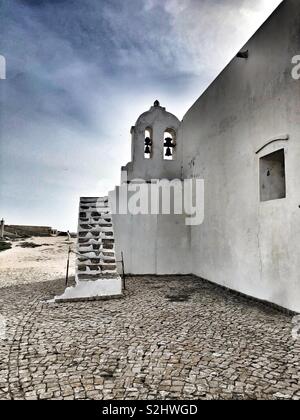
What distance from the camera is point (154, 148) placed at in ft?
36.6

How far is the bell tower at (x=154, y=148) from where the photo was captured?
1098 centimetres

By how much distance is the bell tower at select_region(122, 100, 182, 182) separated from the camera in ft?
36.0

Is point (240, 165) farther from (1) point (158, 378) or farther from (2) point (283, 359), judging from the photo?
(1) point (158, 378)

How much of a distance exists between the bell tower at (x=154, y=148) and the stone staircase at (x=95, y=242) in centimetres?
208

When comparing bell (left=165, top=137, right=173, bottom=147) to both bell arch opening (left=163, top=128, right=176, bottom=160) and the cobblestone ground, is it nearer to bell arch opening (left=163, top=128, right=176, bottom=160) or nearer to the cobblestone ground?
bell arch opening (left=163, top=128, right=176, bottom=160)

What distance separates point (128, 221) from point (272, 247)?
5310 millimetres

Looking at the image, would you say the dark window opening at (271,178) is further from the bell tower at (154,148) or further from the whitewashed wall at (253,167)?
the bell tower at (154,148)

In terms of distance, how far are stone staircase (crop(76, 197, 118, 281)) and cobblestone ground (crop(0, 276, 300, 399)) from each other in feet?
3.13

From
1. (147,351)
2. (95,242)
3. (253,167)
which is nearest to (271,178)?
(253,167)

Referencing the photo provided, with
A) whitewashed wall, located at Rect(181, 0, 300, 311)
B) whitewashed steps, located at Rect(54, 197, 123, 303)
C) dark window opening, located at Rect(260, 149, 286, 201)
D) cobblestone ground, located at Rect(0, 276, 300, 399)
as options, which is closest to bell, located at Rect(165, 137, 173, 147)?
whitewashed wall, located at Rect(181, 0, 300, 311)

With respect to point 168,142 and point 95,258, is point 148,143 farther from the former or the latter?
point 95,258

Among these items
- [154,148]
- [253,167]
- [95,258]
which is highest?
[154,148]

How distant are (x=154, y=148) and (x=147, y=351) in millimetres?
8589
